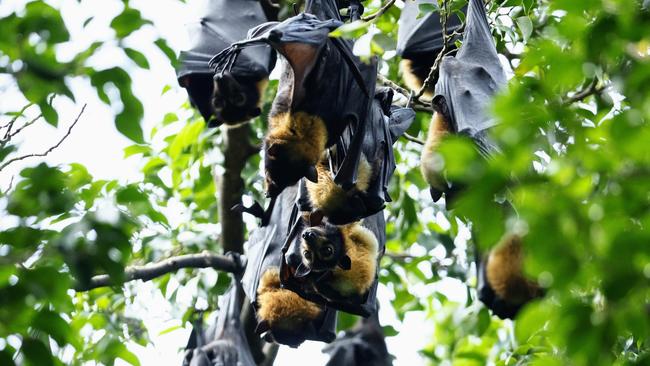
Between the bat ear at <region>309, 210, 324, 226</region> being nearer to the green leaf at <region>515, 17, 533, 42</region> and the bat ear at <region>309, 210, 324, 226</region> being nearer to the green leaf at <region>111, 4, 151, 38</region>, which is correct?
the green leaf at <region>515, 17, 533, 42</region>

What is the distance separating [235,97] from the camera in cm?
774

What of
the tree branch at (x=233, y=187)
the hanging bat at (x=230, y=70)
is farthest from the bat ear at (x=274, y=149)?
the tree branch at (x=233, y=187)

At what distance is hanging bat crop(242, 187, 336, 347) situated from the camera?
7.62 metres

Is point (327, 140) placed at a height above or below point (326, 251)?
above

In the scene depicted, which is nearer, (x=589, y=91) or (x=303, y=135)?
(x=303, y=135)

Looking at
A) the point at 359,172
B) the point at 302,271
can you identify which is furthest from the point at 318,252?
the point at 359,172

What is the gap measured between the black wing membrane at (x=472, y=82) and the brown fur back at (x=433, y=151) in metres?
0.05

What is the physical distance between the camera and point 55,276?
10.2ft

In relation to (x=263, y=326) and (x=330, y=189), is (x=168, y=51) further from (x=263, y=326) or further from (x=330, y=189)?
(x=263, y=326)

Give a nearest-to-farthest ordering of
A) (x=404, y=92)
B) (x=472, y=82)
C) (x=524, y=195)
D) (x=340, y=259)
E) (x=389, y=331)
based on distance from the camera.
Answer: (x=524, y=195) < (x=472, y=82) < (x=340, y=259) < (x=404, y=92) < (x=389, y=331)

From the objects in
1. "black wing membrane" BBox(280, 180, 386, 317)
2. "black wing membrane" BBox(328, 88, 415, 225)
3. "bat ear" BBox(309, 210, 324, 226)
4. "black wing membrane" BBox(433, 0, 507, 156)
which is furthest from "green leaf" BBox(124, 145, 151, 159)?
"black wing membrane" BBox(433, 0, 507, 156)

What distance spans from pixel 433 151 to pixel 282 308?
241 cm

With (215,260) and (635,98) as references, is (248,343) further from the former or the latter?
(635,98)

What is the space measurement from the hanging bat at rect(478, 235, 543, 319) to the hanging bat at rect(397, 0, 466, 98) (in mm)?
2614
